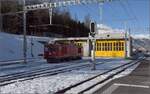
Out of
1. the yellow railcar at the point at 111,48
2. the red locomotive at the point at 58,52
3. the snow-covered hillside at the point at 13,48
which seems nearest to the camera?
the red locomotive at the point at 58,52

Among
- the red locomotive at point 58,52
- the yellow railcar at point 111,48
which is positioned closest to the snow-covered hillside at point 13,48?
the yellow railcar at point 111,48

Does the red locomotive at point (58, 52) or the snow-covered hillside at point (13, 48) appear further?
the snow-covered hillside at point (13, 48)

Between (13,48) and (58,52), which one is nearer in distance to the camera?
(58,52)

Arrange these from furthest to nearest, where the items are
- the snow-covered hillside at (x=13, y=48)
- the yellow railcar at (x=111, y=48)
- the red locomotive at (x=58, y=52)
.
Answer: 1. the yellow railcar at (x=111, y=48)
2. the snow-covered hillside at (x=13, y=48)
3. the red locomotive at (x=58, y=52)

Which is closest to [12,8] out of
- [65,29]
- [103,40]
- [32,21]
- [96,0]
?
[32,21]

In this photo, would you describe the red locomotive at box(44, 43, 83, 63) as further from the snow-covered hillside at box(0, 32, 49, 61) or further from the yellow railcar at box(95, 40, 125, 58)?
the yellow railcar at box(95, 40, 125, 58)

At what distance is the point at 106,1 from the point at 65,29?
3353 inches

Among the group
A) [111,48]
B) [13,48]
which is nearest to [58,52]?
[13,48]

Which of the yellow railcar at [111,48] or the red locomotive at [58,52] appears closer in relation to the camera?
the red locomotive at [58,52]

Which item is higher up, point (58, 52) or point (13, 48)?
point (13, 48)

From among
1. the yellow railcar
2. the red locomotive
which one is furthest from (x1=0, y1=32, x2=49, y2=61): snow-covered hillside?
the red locomotive

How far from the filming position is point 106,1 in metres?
40.2

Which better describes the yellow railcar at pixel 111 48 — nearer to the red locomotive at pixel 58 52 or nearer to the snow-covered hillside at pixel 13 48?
the snow-covered hillside at pixel 13 48

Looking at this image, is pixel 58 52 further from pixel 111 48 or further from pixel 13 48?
pixel 111 48
